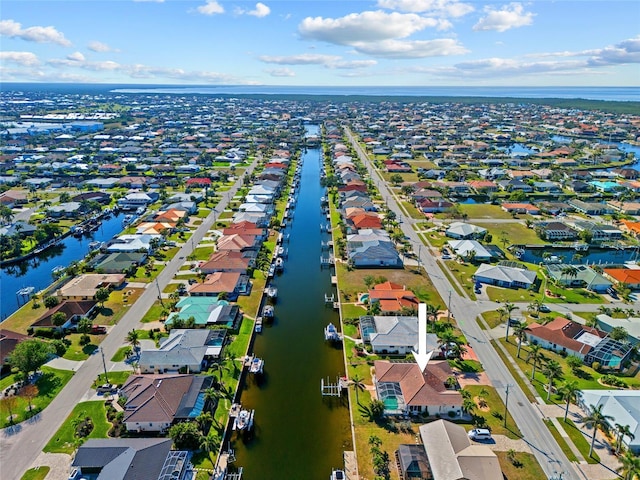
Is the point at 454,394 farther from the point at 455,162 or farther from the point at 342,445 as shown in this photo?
the point at 455,162

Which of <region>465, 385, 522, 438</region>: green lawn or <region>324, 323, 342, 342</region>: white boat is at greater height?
<region>324, 323, 342, 342</region>: white boat

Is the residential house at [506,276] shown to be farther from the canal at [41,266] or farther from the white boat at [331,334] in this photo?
the canal at [41,266]

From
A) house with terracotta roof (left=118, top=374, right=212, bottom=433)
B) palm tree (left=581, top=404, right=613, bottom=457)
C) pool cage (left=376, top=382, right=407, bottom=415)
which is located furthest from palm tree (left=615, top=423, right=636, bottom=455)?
house with terracotta roof (left=118, top=374, right=212, bottom=433)

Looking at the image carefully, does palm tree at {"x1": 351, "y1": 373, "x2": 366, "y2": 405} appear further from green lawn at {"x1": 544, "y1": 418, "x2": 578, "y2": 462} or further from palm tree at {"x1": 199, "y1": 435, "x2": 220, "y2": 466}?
green lawn at {"x1": 544, "y1": 418, "x2": 578, "y2": 462}

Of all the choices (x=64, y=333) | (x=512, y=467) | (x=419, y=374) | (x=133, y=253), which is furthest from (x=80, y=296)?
(x=512, y=467)

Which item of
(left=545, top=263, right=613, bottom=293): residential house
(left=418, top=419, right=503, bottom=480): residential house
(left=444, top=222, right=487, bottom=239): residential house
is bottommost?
(left=418, top=419, right=503, bottom=480): residential house

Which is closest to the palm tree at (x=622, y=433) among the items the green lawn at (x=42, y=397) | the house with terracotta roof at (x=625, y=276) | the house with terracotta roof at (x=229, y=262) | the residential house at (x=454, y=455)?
the residential house at (x=454, y=455)

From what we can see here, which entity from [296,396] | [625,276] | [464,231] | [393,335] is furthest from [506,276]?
[296,396]
